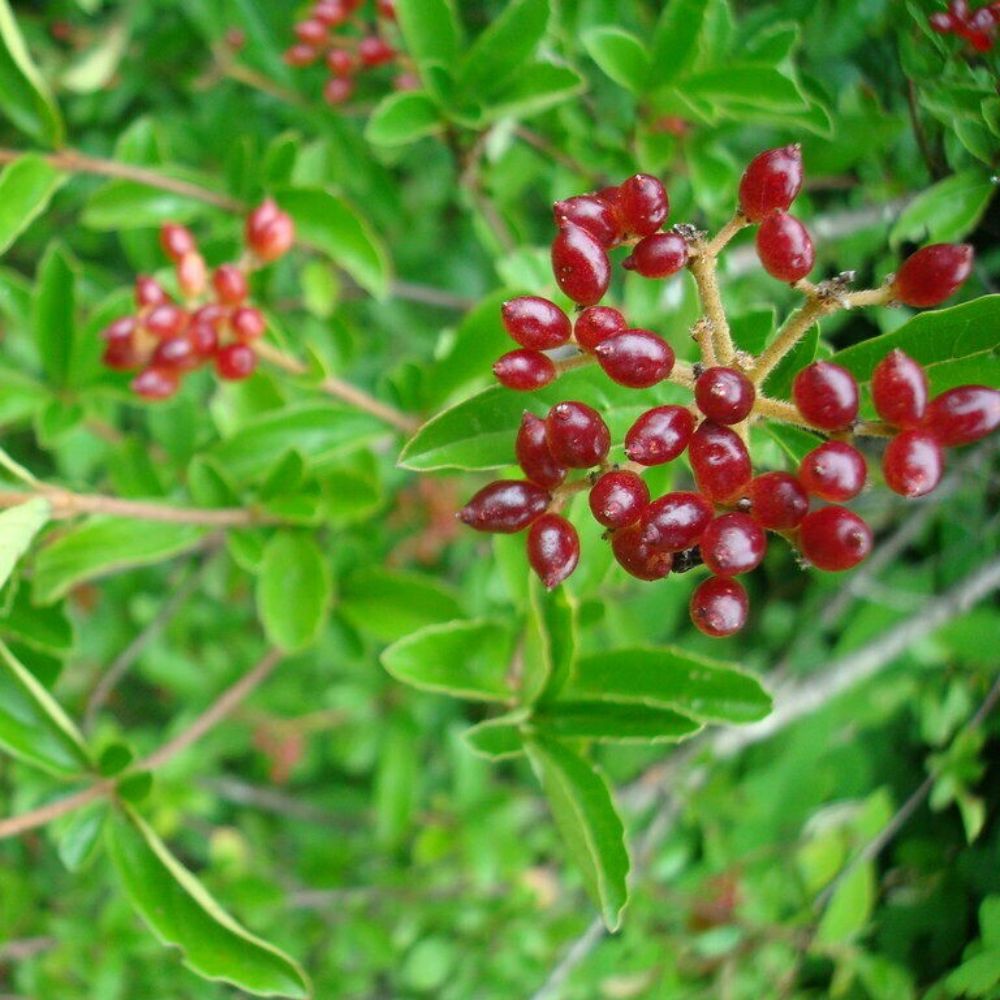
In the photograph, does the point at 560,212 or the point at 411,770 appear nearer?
the point at 560,212

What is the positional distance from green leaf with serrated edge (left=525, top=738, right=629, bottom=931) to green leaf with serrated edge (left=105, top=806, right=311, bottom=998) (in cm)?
33

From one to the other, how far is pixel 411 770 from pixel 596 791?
105 centimetres

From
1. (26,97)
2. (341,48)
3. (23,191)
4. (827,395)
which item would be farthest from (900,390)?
(341,48)

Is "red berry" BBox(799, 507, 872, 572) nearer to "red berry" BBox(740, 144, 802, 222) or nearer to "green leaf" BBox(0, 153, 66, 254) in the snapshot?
"red berry" BBox(740, 144, 802, 222)

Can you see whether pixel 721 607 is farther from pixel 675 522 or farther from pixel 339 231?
pixel 339 231

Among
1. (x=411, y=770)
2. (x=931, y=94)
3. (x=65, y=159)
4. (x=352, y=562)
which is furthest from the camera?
(x=411, y=770)

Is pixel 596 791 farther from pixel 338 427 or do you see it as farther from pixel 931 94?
pixel 931 94

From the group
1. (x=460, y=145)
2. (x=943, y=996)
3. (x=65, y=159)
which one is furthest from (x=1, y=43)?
(x=943, y=996)

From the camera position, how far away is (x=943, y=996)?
0.98 meters

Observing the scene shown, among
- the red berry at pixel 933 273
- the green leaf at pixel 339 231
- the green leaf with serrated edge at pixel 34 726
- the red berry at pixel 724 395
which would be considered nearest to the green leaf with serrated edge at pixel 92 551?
the green leaf with serrated edge at pixel 34 726

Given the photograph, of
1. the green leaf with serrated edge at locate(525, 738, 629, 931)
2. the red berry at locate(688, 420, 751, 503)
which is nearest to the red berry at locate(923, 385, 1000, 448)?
the red berry at locate(688, 420, 751, 503)

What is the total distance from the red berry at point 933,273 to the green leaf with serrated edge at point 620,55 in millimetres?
568

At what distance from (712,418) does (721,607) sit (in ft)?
0.45

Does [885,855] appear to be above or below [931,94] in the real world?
below
